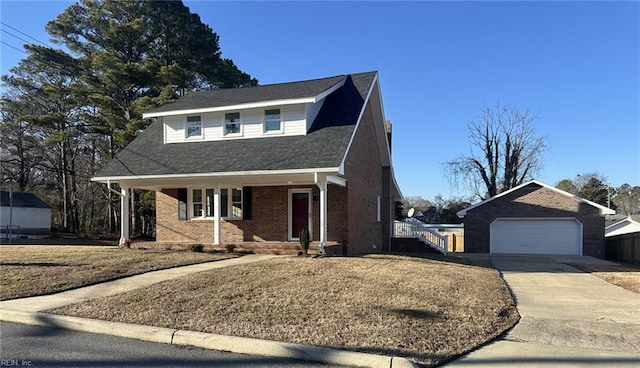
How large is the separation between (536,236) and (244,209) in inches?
747

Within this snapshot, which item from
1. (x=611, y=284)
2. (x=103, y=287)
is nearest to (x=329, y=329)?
(x=103, y=287)

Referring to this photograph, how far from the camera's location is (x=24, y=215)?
32.5 meters

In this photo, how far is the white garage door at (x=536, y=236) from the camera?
2709cm

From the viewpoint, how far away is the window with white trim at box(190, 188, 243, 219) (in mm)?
17969

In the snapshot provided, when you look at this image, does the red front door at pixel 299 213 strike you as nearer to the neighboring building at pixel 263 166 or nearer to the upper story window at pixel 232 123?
the neighboring building at pixel 263 166

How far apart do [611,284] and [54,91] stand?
3533 cm

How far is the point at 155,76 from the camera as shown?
31875 millimetres

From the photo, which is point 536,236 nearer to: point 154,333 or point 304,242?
point 304,242

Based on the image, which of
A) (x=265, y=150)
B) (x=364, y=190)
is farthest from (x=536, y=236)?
(x=265, y=150)

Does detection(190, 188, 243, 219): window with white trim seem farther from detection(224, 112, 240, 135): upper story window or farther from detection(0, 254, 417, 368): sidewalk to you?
detection(0, 254, 417, 368): sidewalk

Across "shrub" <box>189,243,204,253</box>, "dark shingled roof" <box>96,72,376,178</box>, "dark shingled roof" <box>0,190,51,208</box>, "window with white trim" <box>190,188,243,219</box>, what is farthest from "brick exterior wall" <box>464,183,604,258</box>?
"dark shingled roof" <box>0,190,51,208</box>

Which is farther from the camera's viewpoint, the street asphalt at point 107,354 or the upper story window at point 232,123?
the upper story window at point 232,123

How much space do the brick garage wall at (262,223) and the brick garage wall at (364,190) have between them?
48cm

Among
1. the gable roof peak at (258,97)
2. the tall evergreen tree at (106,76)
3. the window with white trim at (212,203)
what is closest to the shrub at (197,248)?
the window with white trim at (212,203)
